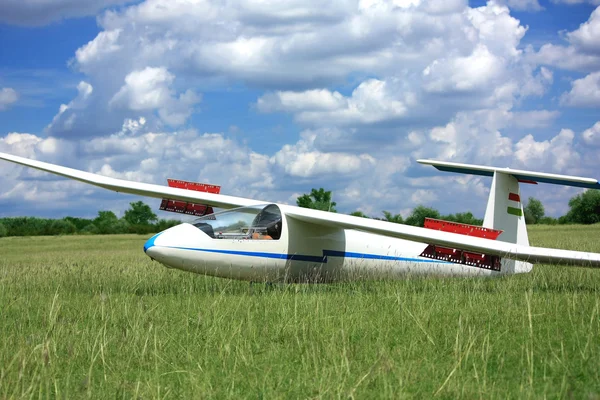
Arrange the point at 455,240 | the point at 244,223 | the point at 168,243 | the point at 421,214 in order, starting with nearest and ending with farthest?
the point at 168,243 < the point at 455,240 < the point at 244,223 < the point at 421,214

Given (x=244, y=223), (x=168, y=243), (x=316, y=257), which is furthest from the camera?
(x=316, y=257)

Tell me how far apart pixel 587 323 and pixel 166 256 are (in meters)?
7.38

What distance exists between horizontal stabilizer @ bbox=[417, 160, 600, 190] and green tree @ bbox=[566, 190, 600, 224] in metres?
70.2

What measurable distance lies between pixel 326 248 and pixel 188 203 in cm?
453

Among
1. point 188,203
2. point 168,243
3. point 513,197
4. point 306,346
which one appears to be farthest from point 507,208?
point 306,346

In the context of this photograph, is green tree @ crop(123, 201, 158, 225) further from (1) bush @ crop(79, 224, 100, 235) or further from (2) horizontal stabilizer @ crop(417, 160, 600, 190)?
(2) horizontal stabilizer @ crop(417, 160, 600, 190)

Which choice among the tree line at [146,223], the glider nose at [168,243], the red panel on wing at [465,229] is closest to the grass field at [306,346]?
the glider nose at [168,243]

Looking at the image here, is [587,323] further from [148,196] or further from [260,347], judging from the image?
[148,196]

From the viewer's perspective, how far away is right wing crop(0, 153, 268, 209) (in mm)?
16484

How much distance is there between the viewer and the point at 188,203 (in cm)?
1673

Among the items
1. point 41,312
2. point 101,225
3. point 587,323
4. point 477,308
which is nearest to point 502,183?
point 477,308

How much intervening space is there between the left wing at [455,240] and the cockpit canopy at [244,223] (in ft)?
1.28

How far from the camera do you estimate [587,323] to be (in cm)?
881

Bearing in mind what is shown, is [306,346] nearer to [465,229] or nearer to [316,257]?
[316,257]
